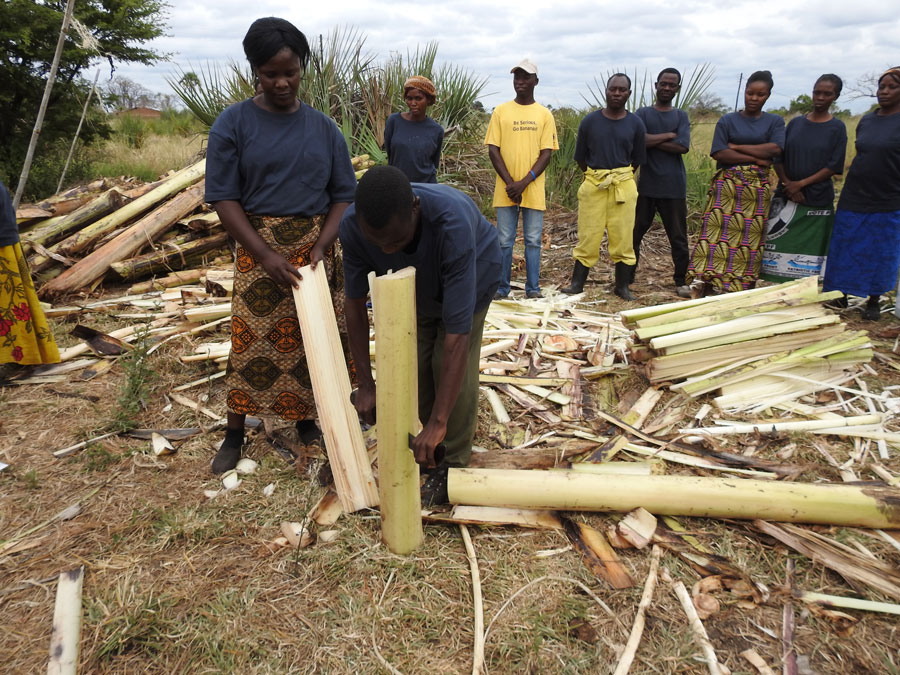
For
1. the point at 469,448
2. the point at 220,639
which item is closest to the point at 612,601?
the point at 469,448

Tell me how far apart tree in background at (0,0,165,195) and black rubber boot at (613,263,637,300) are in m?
9.85

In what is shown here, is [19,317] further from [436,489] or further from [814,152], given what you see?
[814,152]

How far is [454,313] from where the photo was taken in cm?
205

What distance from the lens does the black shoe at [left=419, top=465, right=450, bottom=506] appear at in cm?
267

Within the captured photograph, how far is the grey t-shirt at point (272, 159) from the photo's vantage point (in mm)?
2490

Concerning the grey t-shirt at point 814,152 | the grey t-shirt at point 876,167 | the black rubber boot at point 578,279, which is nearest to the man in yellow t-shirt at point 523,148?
the black rubber boot at point 578,279

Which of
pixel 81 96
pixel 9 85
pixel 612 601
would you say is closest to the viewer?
pixel 612 601

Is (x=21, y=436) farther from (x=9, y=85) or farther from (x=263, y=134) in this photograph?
(x=9, y=85)

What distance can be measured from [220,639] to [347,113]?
7.76 meters

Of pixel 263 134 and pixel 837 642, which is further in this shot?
pixel 263 134

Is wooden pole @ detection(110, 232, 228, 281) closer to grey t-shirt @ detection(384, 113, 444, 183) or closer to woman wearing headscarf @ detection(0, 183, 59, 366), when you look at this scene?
woman wearing headscarf @ detection(0, 183, 59, 366)

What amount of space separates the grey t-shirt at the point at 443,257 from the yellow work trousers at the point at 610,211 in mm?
3437

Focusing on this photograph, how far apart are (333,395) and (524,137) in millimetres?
3747

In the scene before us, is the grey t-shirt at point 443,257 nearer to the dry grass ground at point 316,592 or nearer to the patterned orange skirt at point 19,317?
the dry grass ground at point 316,592
